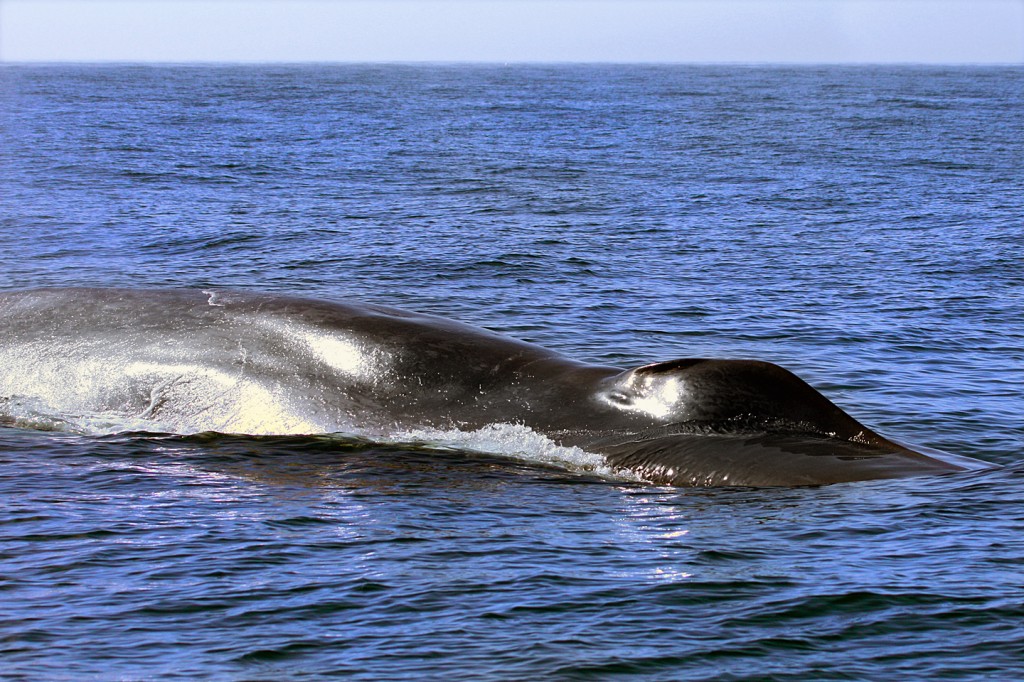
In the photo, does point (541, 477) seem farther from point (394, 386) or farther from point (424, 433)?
point (394, 386)

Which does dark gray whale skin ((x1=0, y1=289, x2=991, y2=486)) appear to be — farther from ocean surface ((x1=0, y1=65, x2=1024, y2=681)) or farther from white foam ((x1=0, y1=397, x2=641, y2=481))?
ocean surface ((x1=0, y1=65, x2=1024, y2=681))

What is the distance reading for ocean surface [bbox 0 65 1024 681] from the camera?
727 centimetres

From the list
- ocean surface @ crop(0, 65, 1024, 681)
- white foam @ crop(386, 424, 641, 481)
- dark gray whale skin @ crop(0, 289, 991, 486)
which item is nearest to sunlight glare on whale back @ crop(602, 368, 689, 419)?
dark gray whale skin @ crop(0, 289, 991, 486)

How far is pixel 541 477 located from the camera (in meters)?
10.4

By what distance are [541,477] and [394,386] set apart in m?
1.54

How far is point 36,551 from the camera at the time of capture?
28.7ft

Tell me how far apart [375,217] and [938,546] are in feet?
68.2

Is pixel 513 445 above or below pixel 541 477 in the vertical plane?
above

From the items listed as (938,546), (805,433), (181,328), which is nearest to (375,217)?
(181,328)

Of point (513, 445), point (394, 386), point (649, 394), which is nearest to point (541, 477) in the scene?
point (513, 445)

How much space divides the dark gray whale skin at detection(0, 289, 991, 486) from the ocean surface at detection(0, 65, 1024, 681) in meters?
0.25

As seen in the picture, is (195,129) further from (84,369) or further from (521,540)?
(521,540)

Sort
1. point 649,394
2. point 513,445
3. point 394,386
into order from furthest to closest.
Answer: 1. point 394,386
2. point 513,445
3. point 649,394

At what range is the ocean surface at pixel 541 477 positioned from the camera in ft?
23.9
